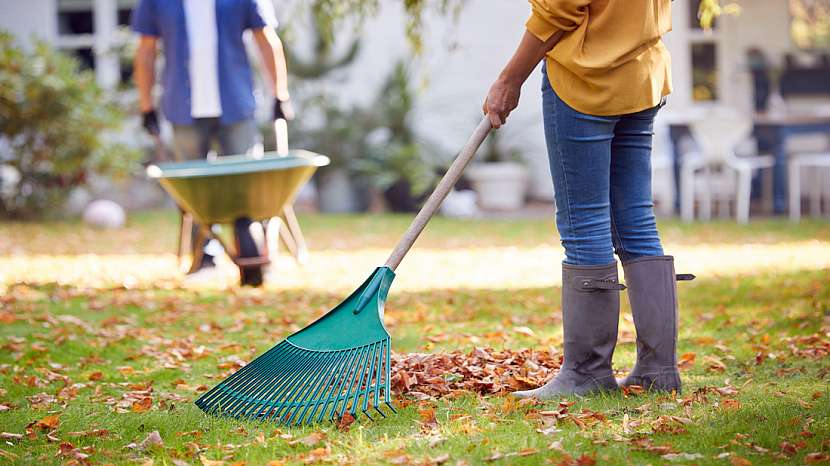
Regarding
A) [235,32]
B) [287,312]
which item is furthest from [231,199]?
[235,32]

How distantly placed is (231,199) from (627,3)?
311cm

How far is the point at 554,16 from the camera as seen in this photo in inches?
→ 116

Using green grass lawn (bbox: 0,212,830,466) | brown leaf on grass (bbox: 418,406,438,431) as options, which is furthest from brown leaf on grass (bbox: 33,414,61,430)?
brown leaf on grass (bbox: 418,406,438,431)

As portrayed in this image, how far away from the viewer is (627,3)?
300 centimetres

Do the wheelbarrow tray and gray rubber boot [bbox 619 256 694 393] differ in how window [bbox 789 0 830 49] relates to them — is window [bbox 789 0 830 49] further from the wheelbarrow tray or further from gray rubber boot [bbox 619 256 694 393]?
gray rubber boot [bbox 619 256 694 393]

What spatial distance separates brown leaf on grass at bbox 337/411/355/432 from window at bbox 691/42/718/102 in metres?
10.4

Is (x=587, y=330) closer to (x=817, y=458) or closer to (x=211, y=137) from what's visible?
(x=817, y=458)

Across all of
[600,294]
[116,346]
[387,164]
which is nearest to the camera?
[600,294]

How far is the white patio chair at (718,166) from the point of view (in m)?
9.79

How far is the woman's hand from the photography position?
3.10 meters

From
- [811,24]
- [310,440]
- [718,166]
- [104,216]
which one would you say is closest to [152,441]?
[310,440]

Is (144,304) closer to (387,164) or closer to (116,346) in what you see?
(116,346)

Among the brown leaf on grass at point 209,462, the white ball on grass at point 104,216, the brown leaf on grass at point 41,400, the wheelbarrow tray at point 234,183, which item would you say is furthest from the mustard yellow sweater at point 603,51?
the white ball on grass at point 104,216

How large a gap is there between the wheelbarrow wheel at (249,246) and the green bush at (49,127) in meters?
5.00
